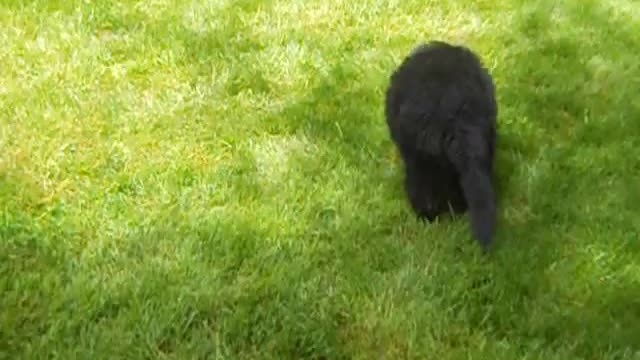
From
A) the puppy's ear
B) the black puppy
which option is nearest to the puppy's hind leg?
the black puppy

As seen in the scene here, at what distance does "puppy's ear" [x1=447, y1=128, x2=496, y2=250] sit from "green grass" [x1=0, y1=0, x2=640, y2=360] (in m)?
0.21

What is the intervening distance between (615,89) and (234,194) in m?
2.58

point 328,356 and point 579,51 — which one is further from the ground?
point 579,51

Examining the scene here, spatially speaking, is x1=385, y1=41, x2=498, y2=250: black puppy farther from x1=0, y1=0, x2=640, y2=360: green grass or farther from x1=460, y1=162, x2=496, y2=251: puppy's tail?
x1=0, y1=0, x2=640, y2=360: green grass

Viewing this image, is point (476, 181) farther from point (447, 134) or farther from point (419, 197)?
point (419, 197)

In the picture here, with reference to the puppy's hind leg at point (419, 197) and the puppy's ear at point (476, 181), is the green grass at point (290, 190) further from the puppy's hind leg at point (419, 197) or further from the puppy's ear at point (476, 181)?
the puppy's ear at point (476, 181)

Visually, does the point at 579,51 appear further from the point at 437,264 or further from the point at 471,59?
the point at 437,264

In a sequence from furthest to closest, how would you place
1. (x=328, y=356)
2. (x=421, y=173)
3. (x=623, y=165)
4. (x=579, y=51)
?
(x=579, y=51)
(x=623, y=165)
(x=421, y=173)
(x=328, y=356)

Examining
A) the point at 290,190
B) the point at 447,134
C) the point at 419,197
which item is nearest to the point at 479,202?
the point at 447,134

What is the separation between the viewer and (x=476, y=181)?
3.56 metres

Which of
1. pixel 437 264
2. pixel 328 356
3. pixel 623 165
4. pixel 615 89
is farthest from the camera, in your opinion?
pixel 615 89

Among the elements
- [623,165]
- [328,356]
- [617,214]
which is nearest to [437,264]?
[328,356]

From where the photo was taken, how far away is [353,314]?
11.0 feet

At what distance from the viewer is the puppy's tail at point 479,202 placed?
3514 millimetres
